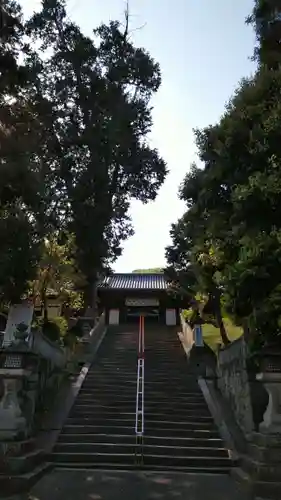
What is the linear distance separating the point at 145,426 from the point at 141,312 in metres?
18.9

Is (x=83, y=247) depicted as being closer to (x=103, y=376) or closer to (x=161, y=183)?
(x=161, y=183)

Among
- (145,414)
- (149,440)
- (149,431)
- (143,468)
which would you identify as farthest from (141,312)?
(143,468)

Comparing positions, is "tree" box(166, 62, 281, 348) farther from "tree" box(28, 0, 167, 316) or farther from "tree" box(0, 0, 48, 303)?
"tree" box(28, 0, 167, 316)

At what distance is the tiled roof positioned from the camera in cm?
Result: 2833

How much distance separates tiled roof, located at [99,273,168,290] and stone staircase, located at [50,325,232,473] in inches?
533

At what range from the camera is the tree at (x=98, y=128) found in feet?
69.1

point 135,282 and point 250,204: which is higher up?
point 135,282

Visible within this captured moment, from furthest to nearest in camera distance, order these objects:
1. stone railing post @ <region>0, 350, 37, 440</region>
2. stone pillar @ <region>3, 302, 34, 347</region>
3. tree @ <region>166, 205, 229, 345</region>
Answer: tree @ <region>166, 205, 229, 345</region>, stone pillar @ <region>3, 302, 34, 347</region>, stone railing post @ <region>0, 350, 37, 440</region>

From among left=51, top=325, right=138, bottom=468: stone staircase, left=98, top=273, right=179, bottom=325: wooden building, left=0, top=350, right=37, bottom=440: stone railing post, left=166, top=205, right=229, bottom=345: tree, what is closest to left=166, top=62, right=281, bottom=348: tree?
left=166, top=205, right=229, bottom=345: tree

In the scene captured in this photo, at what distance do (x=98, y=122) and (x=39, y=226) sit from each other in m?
11.6

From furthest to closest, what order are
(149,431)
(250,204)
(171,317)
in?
(171,317)
(149,431)
(250,204)

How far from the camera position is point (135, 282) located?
29781mm

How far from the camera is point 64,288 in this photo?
16.8m

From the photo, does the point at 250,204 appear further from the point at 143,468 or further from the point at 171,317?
the point at 171,317
